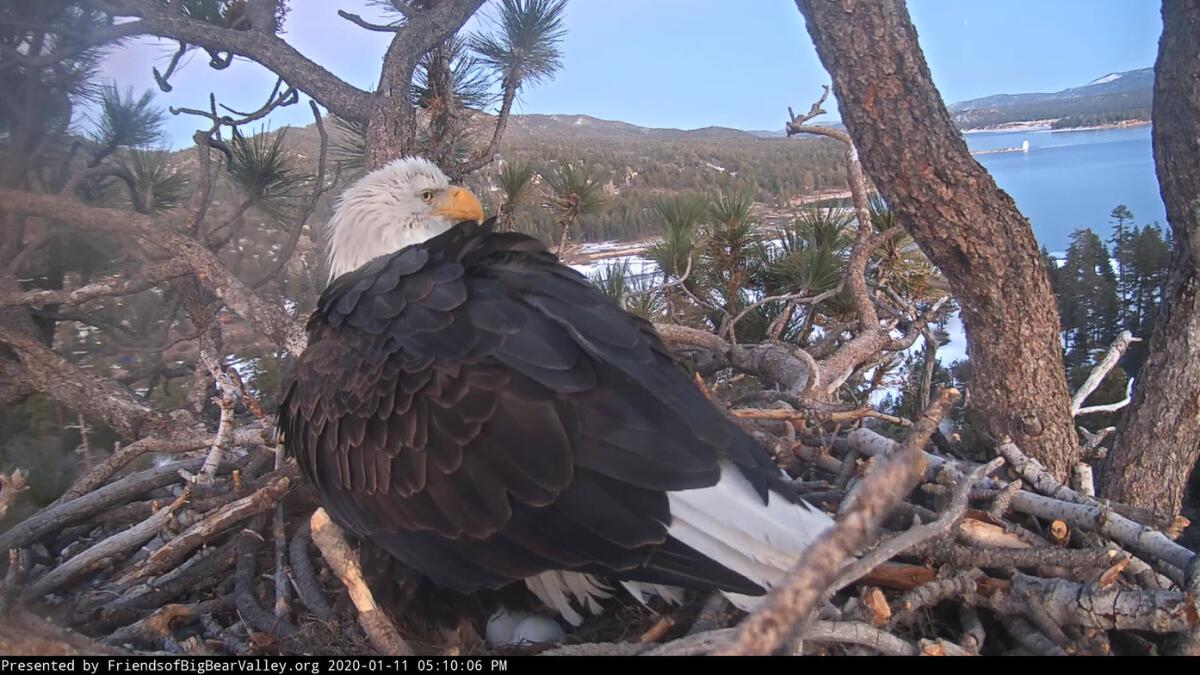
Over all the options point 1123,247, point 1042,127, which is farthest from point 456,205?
point 1042,127

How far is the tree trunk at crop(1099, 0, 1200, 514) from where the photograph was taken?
2849 millimetres

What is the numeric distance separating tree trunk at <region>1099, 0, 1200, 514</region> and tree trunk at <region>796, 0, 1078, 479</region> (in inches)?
15.2

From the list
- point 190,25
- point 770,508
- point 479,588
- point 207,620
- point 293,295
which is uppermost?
point 190,25

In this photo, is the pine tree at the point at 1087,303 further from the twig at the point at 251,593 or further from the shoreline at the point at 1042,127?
the twig at the point at 251,593

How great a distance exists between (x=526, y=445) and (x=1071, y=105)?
1519 cm

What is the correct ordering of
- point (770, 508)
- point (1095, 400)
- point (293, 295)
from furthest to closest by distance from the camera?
point (1095, 400) < point (293, 295) < point (770, 508)

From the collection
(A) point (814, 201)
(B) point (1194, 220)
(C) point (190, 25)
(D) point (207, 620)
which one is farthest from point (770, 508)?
(C) point (190, 25)

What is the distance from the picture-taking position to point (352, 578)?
165cm

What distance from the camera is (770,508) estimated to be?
1.85 metres

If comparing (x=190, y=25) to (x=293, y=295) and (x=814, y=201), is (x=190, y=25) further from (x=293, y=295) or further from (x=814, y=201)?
(x=814, y=201)

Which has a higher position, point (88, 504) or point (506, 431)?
point (506, 431)

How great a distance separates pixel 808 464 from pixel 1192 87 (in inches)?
83.5

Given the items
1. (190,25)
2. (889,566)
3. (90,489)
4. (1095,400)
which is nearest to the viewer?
(889,566)
